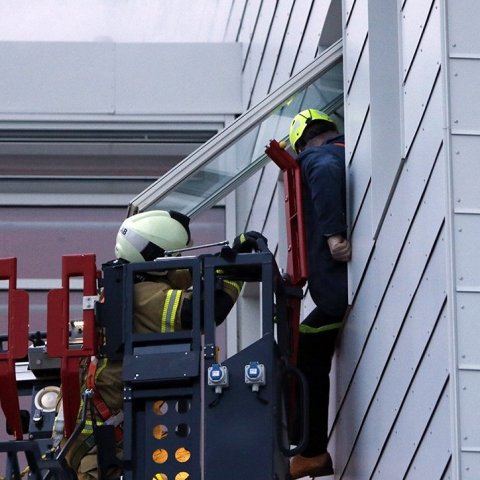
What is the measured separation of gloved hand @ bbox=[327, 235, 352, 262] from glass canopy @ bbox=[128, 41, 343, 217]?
1.29 meters

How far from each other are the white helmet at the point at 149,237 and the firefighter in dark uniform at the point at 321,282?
0.82 metres

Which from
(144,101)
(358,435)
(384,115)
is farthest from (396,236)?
(144,101)

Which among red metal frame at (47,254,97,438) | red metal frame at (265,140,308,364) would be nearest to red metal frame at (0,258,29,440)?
red metal frame at (47,254,97,438)

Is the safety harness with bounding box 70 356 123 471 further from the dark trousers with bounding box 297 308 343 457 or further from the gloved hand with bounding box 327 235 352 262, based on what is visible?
the gloved hand with bounding box 327 235 352 262

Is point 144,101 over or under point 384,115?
over

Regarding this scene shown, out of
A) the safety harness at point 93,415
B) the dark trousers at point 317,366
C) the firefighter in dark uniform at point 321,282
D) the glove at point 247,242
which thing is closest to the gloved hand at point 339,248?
the firefighter in dark uniform at point 321,282

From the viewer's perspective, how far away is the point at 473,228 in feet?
18.7

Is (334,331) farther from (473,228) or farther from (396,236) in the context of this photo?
(473,228)

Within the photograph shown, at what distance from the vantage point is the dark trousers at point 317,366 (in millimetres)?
7559

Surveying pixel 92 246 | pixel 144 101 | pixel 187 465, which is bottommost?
pixel 187 465

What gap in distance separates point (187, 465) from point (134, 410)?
36 cm

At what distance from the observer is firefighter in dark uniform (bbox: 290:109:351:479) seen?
7.43 m

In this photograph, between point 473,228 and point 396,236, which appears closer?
point 473,228

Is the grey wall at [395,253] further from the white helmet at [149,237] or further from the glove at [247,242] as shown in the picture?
the white helmet at [149,237]
